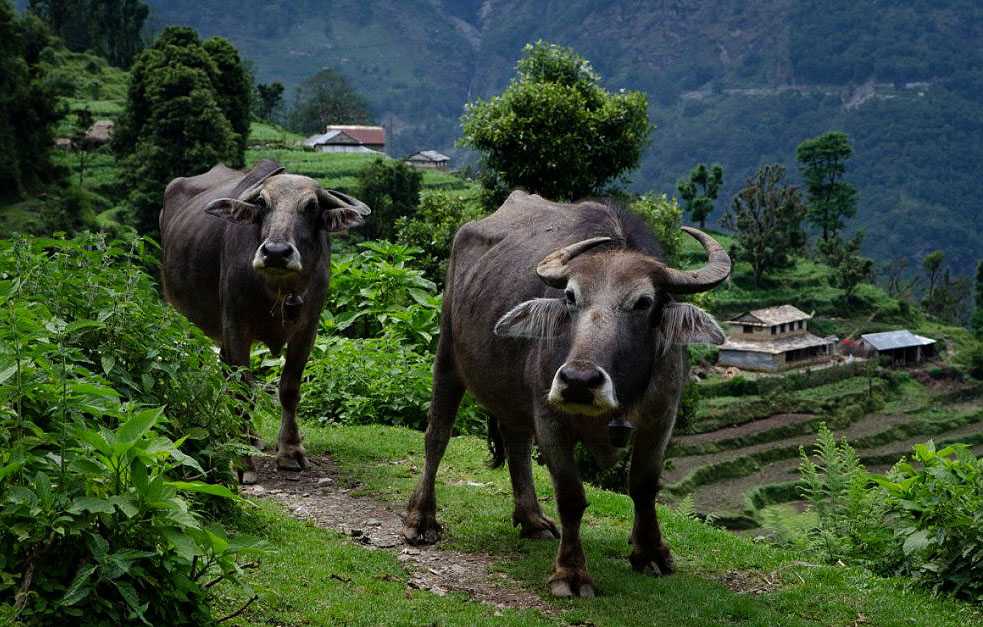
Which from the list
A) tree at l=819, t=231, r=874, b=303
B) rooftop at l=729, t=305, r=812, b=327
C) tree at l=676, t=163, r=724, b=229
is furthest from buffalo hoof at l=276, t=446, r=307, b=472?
tree at l=676, t=163, r=724, b=229

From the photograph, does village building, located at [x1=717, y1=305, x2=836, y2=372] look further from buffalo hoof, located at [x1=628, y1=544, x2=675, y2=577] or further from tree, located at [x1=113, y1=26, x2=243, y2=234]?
buffalo hoof, located at [x1=628, y1=544, x2=675, y2=577]

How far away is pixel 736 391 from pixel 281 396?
150 feet

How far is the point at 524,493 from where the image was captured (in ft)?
26.9

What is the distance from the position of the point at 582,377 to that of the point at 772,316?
56.1 metres

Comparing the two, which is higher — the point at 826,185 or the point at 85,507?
the point at 826,185

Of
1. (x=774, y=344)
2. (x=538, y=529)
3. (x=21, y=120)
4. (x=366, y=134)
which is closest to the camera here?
(x=538, y=529)

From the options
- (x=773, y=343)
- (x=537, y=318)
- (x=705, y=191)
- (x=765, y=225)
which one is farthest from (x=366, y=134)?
(x=537, y=318)

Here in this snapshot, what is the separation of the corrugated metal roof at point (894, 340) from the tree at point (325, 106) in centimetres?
6471

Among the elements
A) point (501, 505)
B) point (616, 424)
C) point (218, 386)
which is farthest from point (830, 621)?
point (218, 386)

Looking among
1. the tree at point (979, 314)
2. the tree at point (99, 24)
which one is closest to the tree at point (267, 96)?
the tree at point (99, 24)

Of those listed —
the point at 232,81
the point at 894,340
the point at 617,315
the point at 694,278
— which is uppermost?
the point at 232,81

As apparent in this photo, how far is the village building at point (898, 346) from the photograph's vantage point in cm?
6309

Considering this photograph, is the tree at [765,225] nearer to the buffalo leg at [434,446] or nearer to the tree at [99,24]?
the tree at [99,24]

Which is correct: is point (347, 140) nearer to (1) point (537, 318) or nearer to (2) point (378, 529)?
(2) point (378, 529)
